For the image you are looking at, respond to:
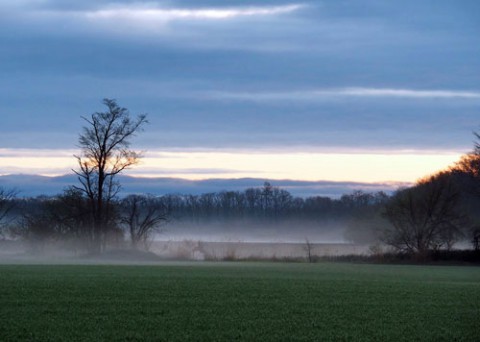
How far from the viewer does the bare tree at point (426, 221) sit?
57781mm

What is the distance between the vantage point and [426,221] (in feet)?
194

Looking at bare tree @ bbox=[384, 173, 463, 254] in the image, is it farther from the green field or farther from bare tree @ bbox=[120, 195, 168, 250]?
the green field

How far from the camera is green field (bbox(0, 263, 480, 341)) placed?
13758 mm

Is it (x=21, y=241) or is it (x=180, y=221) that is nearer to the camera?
(x=21, y=241)

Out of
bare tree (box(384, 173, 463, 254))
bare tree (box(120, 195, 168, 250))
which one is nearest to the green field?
bare tree (box(384, 173, 463, 254))

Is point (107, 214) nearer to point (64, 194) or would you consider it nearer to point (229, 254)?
point (64, 194)

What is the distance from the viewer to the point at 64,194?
209 feet

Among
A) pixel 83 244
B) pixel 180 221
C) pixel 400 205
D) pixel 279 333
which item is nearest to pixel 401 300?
pixel 279 333

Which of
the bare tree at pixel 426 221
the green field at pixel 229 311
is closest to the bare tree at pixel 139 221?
the bare tree at pixel 426 221

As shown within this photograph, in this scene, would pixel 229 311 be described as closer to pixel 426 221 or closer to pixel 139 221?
pixel 426 221

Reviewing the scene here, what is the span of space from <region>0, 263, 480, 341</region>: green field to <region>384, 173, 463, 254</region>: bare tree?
114 ft

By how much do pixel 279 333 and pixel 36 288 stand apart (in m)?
9.09

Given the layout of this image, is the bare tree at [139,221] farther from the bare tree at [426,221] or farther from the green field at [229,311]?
the green field at [229,311]

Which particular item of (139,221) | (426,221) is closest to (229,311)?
(426,221)
